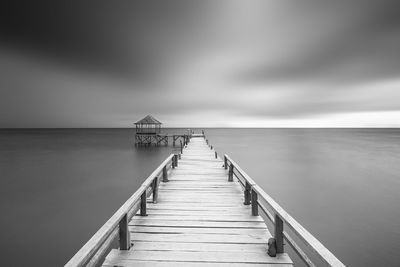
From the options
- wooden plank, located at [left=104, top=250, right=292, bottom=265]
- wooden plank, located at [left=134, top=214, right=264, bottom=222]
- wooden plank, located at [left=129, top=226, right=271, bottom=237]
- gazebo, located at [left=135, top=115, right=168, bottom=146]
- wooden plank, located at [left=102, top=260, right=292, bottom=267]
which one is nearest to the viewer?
wooden plank, located at [left=102, top=260, right=292, bottom=267]

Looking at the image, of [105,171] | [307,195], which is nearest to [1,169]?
[105,171]

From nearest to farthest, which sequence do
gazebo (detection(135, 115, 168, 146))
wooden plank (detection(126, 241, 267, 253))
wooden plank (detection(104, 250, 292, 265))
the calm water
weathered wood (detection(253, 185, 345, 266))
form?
weathered wood (detection(253, 185, 345, 266))
wooden plank (detection(104, 250, 292, 265))
wooden plank (detection(126, 241, 267, 253))
the calm water
gazebo (detection(135, 115, 168, 146))

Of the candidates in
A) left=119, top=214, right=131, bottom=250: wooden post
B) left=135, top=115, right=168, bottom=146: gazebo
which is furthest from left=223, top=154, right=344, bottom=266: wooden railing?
left=135, top=115, right=168, bottom=146: gazebo

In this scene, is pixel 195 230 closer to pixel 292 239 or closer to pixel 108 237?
pixel 108 237

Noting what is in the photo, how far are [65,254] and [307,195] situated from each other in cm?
1322

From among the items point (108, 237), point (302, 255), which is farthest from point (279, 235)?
point (108, 237)

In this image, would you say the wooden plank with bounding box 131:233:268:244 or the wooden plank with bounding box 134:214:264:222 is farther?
the wooden plank with bounding box 134:214:264:222

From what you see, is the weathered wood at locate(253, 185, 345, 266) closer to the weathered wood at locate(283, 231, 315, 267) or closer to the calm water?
the weathered wood at locate(283, 231, 315, 267)

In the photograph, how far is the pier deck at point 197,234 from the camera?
9.21ft

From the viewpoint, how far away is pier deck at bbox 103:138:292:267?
2807mm

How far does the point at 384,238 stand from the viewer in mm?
7465

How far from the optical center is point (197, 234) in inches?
136

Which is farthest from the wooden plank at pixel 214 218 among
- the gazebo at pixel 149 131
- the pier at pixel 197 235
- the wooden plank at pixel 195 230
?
the gazebo at pixel 149 131

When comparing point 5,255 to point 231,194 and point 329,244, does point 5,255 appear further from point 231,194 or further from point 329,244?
point 329,244
